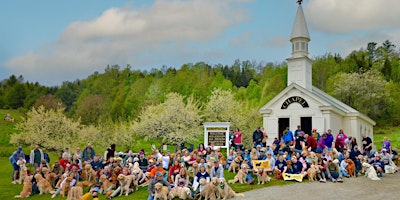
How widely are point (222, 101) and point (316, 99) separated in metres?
13.6

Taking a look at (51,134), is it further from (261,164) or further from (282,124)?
(261,164)

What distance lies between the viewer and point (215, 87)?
61.2 meters

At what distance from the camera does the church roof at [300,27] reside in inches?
1171

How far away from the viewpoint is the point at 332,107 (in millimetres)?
25844

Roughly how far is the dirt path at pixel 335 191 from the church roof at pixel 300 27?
14518mm

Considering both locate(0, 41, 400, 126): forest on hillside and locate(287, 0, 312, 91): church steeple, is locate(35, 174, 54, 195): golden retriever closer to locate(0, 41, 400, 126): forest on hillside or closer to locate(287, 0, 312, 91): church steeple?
locate(287, 0, 312, 91): church steeple

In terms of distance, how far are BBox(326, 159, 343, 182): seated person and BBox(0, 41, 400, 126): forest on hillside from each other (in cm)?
2365

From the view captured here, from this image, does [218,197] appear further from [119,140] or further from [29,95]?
[29,95]

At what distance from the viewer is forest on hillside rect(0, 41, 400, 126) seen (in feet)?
177

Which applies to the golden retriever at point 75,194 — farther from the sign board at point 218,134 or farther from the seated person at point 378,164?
the seated person at point 378,164

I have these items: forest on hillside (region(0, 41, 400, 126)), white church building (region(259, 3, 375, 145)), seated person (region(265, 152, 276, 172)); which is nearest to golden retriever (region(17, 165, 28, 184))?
seated person (region(265, 152, 276, 172))

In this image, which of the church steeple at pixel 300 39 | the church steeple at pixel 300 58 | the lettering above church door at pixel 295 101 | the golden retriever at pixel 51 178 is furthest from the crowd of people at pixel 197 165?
the church steeple at pixel 300 39

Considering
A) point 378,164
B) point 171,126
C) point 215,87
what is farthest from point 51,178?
point 215,87

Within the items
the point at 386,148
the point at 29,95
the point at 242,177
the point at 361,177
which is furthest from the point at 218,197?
the point at 29,95
